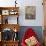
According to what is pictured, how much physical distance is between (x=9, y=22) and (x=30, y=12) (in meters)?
0.82

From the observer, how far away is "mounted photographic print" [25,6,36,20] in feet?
18.0

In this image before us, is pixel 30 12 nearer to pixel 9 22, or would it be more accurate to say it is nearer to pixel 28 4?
pixel 28 4

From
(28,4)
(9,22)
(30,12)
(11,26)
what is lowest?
(11,26)

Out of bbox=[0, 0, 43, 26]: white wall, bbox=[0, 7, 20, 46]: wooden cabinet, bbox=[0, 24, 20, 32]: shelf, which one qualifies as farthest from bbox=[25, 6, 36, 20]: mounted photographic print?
bbox=[0, 24, 20, 32]: shelf

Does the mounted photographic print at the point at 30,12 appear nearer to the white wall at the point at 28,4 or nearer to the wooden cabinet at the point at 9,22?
the white wall at the point at 28,4

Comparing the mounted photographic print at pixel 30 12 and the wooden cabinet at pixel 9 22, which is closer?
the wooden cabinet at pixel 9 22

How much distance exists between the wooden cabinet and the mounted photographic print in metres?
0.35

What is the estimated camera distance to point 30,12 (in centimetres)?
551

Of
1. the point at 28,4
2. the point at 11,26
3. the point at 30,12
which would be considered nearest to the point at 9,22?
the point at 11,26

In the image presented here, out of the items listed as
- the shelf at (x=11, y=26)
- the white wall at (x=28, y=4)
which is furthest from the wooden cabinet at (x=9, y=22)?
the white wall at (x=28, y=4)

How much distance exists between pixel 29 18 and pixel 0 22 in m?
1.02

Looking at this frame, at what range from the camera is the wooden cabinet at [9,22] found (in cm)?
536

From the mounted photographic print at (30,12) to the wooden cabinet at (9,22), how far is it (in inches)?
13.7

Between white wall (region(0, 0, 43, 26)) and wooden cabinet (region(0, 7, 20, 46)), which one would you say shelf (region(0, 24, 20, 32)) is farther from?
white wall (region(0, 0, 43, 26))
